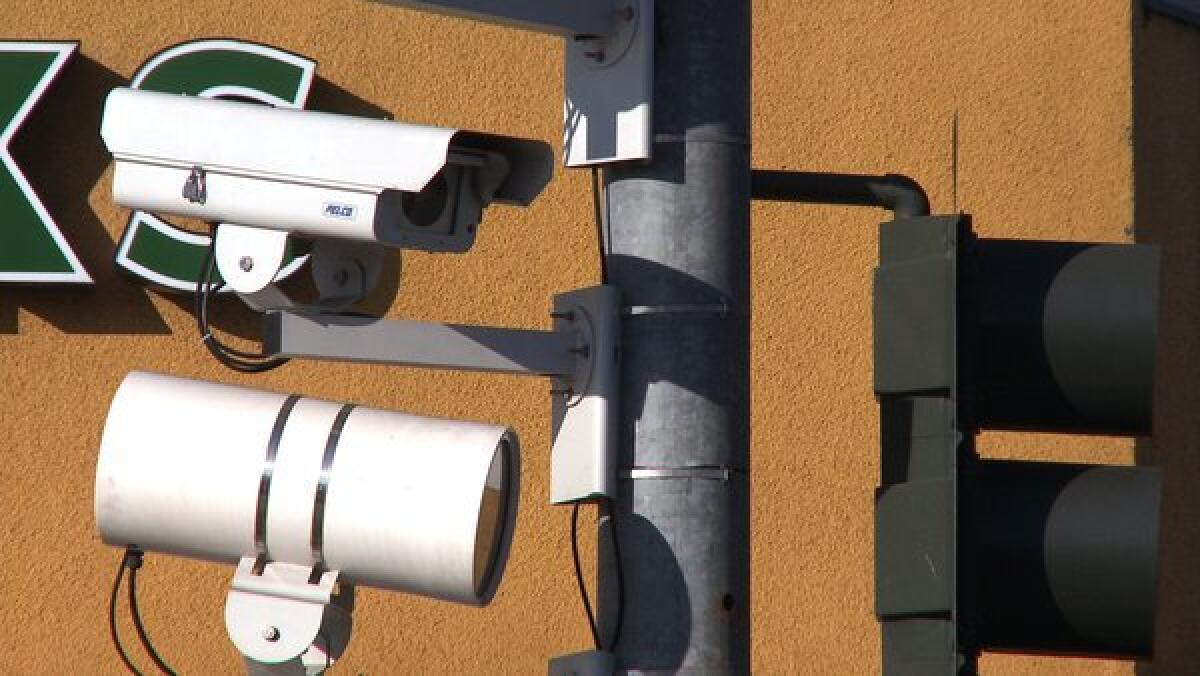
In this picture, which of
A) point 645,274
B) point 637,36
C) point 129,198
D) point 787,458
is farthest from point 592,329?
point 787,458

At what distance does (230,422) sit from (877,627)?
17.7 feet

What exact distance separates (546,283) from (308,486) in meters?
5.22

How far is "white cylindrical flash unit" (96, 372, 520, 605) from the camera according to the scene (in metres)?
4.21

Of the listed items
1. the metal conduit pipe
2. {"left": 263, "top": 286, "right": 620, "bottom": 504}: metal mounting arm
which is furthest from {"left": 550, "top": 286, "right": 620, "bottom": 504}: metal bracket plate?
the metal conduit pipe

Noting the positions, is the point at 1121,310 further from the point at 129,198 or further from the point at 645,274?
the point at 129,198

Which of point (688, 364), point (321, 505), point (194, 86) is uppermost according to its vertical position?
point (194, 86)

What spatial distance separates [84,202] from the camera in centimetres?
935

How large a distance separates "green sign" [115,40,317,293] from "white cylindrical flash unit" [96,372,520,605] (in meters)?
4.80

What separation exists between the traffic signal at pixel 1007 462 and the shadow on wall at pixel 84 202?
→ 5323 mm

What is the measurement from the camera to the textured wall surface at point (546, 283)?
917 centimetres

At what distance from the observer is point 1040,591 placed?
4020 millimetres

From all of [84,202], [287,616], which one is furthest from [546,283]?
[287,616]

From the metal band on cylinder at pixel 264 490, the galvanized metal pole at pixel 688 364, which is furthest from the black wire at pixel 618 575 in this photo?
the metal band on cylinder at pixel 264 490

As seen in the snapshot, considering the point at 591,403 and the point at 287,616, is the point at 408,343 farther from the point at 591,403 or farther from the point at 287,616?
the point at 287,616
